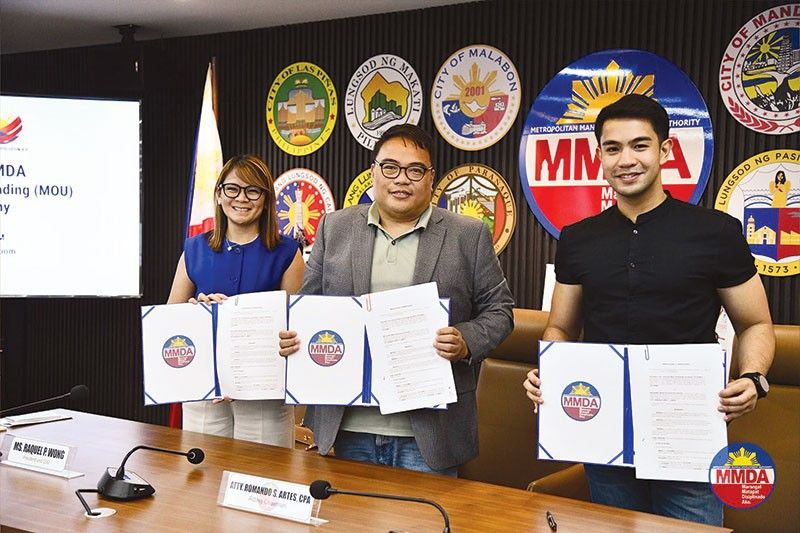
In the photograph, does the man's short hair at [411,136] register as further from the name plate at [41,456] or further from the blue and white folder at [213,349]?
the name plate at [41,456]

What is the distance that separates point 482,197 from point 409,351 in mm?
2508

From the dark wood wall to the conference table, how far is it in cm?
239

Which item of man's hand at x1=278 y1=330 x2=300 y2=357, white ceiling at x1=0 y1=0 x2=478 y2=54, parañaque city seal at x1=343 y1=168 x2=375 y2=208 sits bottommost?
man's hand at x1=278 y1=330 x2=300 y2=357

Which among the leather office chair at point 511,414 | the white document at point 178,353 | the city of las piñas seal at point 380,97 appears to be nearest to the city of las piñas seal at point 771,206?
the leather office chair at point 511,414

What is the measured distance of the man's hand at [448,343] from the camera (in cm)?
215

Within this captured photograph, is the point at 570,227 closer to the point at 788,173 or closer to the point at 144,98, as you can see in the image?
the point at 788,173

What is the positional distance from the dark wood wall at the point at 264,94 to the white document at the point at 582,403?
2230mm

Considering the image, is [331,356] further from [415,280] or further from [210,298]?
[210,298]

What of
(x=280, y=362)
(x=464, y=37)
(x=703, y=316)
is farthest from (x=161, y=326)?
(x=464, y=37)

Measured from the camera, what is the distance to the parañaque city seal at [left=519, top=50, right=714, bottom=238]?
3988mm

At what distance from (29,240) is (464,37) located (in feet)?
9.43

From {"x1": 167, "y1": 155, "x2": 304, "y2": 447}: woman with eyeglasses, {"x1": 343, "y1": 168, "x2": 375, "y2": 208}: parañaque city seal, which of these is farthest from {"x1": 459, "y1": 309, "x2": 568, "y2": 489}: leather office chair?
{"x1": 343, "y1": 168, "x2": 375, "y2": 208}: parañaque city seal

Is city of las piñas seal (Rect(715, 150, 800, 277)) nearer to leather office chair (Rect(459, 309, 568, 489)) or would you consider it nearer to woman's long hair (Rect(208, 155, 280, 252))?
leather office chair (Rect(459, 309, 568, 489))

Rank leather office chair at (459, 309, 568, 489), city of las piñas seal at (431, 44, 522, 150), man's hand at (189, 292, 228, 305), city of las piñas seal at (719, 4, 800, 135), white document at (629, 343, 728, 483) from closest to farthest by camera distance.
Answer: white document at (629, 343, 728, 483)
man's hand at (189, 292, 228, 305)
leather office chair at (459, 309, 568, 489)
city of las piñas seal at (719, 4, 800, 135)
city of las piñas seal at (431, 44, 522, 150)
